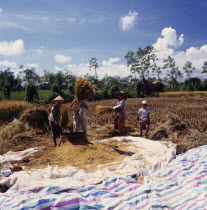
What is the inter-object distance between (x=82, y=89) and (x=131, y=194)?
3.20 meters

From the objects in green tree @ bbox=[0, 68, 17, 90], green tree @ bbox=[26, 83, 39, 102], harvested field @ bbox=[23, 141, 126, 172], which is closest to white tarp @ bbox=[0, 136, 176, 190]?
harvested field @ bbox=[23, 141, 126, 172]

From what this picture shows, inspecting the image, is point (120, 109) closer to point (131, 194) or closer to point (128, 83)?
point (131, 194)

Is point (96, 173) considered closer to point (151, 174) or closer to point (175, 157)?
point (151, 174)

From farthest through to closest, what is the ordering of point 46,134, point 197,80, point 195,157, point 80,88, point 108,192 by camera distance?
point 197,80 < point 46,134 < point 80,88 < point 195,157 < point 108,192

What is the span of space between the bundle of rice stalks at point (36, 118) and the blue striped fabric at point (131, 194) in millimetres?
5272

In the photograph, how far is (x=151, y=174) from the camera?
3.52 m

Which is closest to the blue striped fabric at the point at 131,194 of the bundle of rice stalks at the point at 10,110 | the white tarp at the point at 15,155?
the white tarp at the point at 15,155

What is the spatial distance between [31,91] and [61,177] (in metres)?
16.1

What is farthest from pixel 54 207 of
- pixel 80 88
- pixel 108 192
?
pixel 80 88

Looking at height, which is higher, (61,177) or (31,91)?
(31,91)

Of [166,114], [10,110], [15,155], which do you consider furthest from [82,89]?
[10,110]

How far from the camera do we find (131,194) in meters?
2.78

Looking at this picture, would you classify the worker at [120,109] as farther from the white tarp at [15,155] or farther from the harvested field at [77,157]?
the white tarp at [15,155]

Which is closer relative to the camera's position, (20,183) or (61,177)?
(20,183)
